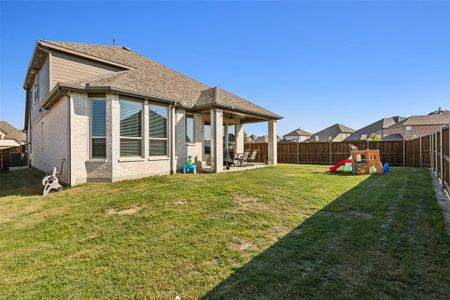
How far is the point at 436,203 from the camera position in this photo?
19.2 ft

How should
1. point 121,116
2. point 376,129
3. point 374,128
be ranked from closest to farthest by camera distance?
point 121,116
point 376,129
point 374,128

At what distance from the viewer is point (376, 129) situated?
53.3m

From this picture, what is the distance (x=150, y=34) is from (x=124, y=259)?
534 inches

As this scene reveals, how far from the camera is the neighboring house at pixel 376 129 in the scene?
52188 mm

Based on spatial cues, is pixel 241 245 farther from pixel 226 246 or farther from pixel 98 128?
pixel 98 128

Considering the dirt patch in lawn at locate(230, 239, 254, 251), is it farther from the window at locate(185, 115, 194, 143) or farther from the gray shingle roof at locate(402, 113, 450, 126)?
the gray shingle roof at locate(402, 113, 450, 126)

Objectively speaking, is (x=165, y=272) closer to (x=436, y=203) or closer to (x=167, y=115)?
(x=436, y=203)

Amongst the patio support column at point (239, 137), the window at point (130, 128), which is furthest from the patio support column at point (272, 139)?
the window at point (130, 128)

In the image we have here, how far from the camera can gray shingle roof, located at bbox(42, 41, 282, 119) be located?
1005 centimetres

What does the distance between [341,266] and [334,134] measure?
63.5 m

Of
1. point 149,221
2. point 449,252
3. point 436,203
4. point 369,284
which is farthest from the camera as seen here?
point 436,203

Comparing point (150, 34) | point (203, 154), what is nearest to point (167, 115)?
point (203, 154)

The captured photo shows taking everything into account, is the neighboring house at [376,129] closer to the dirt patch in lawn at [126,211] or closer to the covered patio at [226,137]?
the covered patio at [226,137]

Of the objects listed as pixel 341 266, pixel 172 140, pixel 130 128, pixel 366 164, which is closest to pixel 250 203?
pixel 341 266
